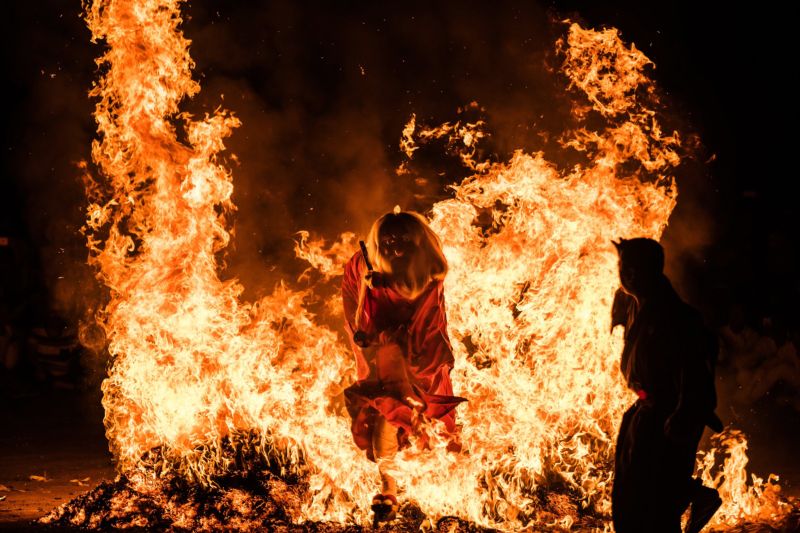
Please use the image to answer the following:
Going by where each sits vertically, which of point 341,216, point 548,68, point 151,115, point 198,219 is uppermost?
point 548,68

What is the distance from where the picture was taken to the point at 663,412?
447cm

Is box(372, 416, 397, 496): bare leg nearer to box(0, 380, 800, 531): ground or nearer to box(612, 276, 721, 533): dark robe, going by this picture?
box(612, 276, 721, 533): dark robe

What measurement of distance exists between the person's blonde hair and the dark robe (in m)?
1.70

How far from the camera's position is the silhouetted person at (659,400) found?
4.30 meters

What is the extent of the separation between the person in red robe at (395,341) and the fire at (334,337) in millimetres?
222

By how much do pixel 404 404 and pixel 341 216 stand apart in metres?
5.66

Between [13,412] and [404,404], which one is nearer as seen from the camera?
[404,404]

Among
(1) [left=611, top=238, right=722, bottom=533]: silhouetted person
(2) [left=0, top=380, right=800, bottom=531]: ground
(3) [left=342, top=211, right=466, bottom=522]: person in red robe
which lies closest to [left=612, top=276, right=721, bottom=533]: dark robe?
(1) [left=611, top=238, right=722, bottom=533]: silhouetted person

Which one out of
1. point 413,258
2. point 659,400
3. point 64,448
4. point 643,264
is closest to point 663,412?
→ point 659,400

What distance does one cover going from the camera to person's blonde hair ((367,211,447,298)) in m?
5.82

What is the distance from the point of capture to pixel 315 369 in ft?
22.3

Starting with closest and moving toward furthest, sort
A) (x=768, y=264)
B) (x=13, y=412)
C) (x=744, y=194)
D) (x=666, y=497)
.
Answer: (x=666, y=497), (x=13, y=412), (x=768, y=264), (x=744, y=194)

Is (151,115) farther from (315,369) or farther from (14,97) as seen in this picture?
(14,97)

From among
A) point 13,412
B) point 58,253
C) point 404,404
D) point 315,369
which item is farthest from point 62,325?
point 404,404
